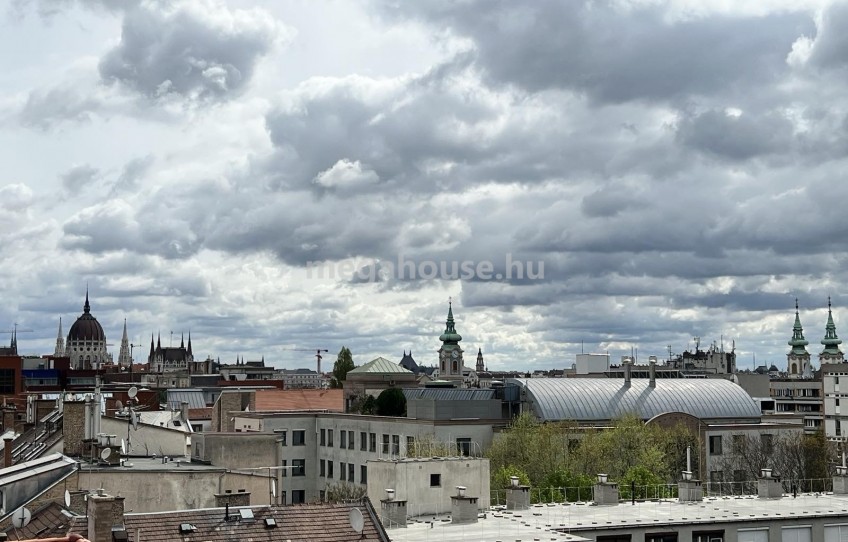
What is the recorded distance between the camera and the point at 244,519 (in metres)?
34.2

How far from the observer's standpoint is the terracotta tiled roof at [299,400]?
12838 cm

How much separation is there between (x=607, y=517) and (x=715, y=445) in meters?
63.5

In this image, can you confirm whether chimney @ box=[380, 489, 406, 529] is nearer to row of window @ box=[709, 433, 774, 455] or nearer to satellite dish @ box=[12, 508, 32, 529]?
satellite dish @ box=[12, 508, 32, 529]

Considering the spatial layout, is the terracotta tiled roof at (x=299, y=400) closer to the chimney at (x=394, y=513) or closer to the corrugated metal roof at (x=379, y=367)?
the corrugated metal roof at (x=379, y=367)

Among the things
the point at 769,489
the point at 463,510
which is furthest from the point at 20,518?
the point at 769,489

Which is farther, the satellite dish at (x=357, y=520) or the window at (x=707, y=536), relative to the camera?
the window at (x=707, y=536)

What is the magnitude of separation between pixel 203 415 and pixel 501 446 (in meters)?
47.4

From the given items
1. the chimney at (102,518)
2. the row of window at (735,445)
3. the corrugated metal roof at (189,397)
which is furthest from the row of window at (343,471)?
the chimney at (102,518)

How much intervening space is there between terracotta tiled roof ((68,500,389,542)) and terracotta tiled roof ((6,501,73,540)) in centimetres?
162

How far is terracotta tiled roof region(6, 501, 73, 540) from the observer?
1382 inches

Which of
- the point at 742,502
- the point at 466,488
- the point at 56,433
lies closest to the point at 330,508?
the point at 466,488

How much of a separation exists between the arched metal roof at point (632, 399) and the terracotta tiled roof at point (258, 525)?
69.4m

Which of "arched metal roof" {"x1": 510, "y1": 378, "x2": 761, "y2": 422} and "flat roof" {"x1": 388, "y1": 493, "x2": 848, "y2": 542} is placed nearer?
"flat roof" {"x1": 388, "y1": 493, "x2": 848, "y2": 542}

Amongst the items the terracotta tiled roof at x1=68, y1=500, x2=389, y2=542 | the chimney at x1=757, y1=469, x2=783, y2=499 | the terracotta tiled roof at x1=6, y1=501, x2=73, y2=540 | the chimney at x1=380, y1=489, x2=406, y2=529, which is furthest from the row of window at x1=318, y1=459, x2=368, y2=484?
the terracotta tiled roof at x1=68, y1=500, x2=389, y2=542
